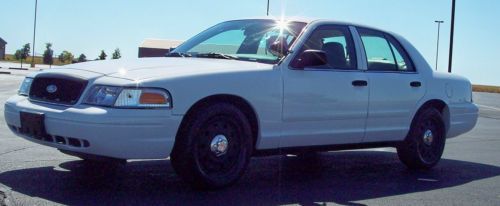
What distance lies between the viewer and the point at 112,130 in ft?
16.4

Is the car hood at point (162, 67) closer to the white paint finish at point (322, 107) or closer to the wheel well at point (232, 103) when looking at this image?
the wheel well at point (232, 103)

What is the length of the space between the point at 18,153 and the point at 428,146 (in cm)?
446

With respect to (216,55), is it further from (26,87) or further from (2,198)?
(2,198)

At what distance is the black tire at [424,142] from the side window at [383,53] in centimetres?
59

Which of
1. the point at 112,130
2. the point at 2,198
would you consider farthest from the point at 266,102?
the point at 2,198

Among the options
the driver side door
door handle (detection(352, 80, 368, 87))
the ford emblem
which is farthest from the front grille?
door handle (detection(352, 80, 368, 87))

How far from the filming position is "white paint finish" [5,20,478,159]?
5.09 meters

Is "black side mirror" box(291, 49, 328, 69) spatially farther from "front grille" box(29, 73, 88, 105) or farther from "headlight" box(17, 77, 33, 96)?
"headlight" box(17, 77, 33, 96)

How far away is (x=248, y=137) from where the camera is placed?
19.1 feet

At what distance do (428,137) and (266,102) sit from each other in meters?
2.68

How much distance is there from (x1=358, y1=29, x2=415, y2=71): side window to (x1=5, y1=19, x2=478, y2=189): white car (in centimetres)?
2

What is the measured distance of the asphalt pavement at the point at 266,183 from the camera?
525 cm

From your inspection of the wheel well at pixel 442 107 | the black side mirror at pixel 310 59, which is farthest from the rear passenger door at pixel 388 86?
the black side mirror at pixel 310 59

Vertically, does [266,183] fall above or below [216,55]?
below
